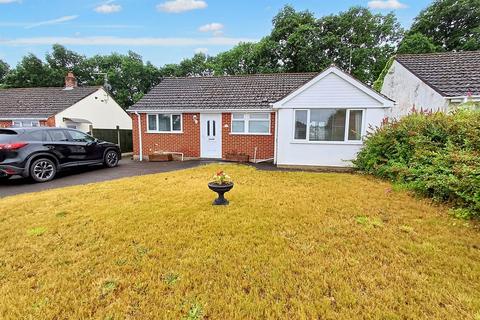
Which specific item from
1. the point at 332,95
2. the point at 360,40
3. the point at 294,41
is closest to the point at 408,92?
the point at 332,95

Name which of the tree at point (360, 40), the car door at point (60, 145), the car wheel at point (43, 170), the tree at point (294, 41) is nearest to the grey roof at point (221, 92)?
the car door at point (60, 145)

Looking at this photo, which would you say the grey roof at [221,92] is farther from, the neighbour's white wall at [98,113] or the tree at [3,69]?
the tree at [3,69]

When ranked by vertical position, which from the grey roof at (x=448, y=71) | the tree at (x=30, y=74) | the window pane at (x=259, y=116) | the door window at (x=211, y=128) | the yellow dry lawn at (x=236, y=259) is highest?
the tree at (x=30, y=74)

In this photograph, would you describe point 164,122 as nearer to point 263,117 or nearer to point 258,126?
point 258,126

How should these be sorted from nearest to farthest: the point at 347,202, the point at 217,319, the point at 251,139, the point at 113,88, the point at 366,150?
the point at 217,319 < the point at 347,202 < the point at 366,150 < the point at 251,139 < the point at 113,88

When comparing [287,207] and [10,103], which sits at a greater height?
[10,103]

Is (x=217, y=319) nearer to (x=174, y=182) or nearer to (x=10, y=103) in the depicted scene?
(x=174, y=182)

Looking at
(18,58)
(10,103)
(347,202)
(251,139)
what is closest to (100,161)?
(251,139)
